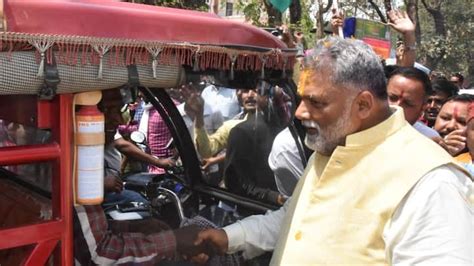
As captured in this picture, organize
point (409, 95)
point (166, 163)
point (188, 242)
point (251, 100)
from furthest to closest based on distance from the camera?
point (166, 163) → point (409, 95) → point (251, 100) → point (188, 242)

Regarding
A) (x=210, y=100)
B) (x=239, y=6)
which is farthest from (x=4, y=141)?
(x=239, y=6)

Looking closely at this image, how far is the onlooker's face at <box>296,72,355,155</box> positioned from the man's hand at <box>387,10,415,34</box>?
8.17ft

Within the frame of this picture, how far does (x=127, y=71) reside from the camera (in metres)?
1.90

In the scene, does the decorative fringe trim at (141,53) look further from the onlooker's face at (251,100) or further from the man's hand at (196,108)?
the man's hand at (196,108)

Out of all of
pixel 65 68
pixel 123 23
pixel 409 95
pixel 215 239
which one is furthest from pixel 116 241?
pixel 409 95

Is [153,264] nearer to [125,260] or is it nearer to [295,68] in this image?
[125,260]

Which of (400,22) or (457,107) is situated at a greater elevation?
(400,22)

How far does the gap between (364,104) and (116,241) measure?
1068 mm

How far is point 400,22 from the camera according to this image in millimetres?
4145

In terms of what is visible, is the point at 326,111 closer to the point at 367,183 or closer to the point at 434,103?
the point at 367,183

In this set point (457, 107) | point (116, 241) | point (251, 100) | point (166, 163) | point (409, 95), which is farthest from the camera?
point (166, 163)

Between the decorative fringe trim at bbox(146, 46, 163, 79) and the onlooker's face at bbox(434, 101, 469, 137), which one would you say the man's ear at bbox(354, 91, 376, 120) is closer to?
the decorative fringe trim at bbox(146, 46, 163, 79)

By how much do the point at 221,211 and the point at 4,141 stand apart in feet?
3.81

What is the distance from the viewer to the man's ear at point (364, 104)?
180 centimetres
